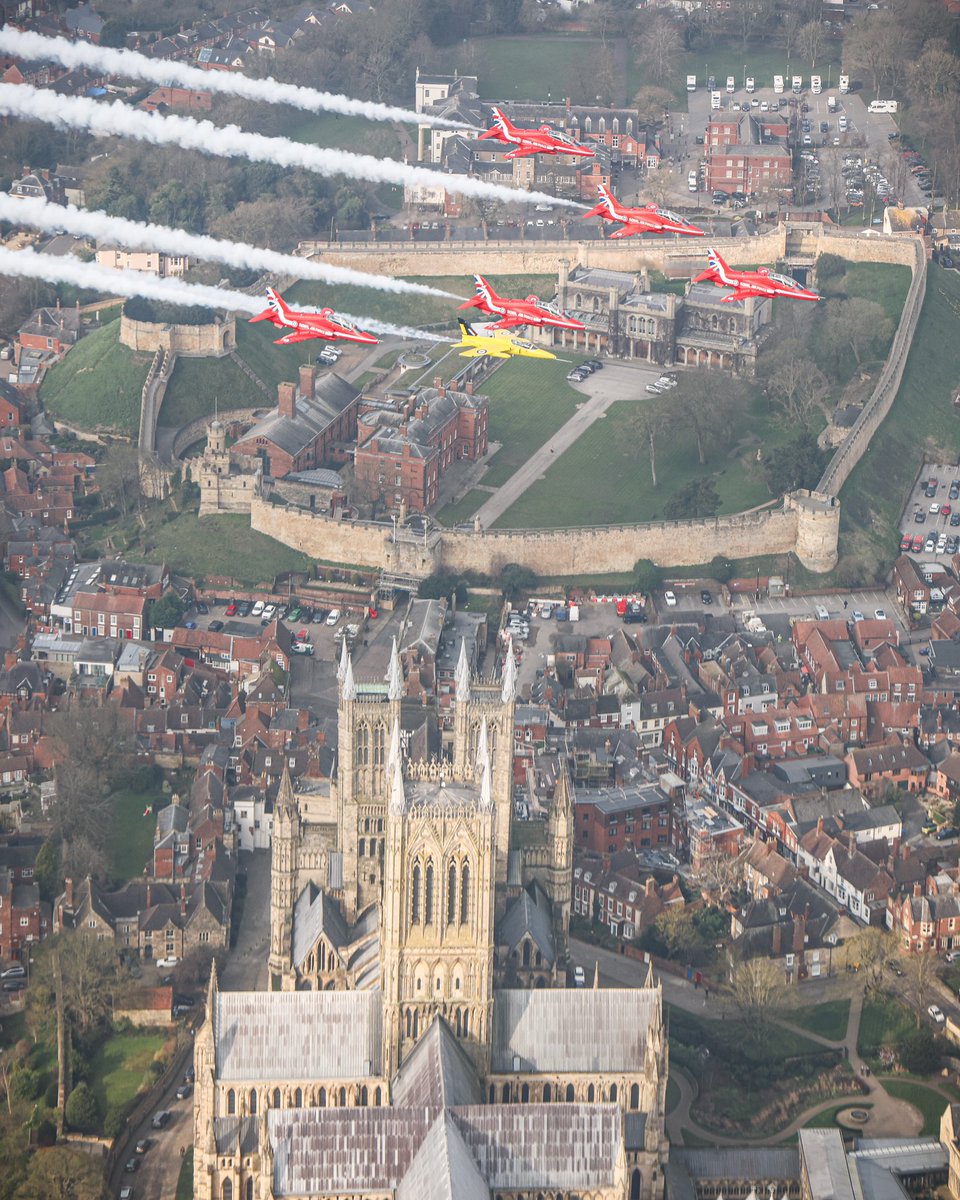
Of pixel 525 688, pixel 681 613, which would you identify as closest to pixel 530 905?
pixel 525 688

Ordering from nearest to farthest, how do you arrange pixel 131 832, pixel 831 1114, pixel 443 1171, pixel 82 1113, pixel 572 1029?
1. pixel 443 1171
2. pixel 572 1029
3. pixel 82 1113
4. pixel 831 1114
5. pixel 131 832

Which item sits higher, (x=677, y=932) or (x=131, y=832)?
(x=677, y=932)

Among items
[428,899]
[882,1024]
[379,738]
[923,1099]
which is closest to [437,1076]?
[428,899]

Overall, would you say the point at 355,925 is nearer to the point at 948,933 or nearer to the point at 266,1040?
the point at 266,1040

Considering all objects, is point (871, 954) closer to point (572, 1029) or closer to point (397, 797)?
point (572, 1029)

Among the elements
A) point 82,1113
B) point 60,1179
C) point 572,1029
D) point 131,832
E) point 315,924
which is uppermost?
point 572,1029

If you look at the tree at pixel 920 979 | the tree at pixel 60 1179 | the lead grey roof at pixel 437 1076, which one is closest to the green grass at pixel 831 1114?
the tree at pixel 920 979

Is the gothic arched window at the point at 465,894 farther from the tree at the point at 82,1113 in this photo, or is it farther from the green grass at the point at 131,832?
the green grass at the point at 131,832
